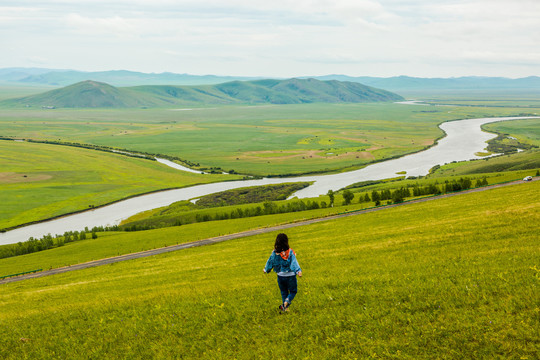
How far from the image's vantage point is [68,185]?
165625 millimetres

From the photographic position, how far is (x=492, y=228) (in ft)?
97.1

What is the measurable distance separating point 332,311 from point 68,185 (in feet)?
569

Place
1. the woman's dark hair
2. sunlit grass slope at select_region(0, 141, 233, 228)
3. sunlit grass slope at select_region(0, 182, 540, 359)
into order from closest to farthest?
sunlit grass slope at select_region(0, 182, 540, 359) < the woman's dark hair < sunlit grass slope at select_region(0, 141, 233, 228)

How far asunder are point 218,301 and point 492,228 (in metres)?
22.1

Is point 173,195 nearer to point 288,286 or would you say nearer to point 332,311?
point 288,286

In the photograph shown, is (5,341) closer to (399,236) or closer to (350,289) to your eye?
(350,289)

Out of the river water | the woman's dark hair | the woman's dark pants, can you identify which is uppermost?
the woman's dark hair

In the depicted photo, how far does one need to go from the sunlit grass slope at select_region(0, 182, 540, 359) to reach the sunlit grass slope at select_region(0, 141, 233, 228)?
388 ft

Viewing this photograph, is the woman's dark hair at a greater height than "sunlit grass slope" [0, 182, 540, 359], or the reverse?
the woman's dark hair

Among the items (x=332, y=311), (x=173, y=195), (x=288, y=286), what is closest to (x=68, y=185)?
(x=173, y=195)

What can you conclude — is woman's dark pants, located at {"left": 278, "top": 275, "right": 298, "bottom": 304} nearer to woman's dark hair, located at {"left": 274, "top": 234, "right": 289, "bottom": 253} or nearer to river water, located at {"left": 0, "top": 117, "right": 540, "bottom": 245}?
woman's dark hair, located at {"left": 274, "top": 234, "right": 289, "bottom": 253}

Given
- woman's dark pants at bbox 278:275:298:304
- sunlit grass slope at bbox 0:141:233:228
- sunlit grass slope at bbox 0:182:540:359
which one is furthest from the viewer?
sunlit grass slope at bbox 0:141:233:228

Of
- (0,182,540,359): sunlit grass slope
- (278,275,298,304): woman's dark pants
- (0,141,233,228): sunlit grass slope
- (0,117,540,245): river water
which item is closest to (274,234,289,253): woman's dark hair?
(278,275,298,304): woman's dark pants

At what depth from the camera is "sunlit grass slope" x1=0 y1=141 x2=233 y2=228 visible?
438ft
